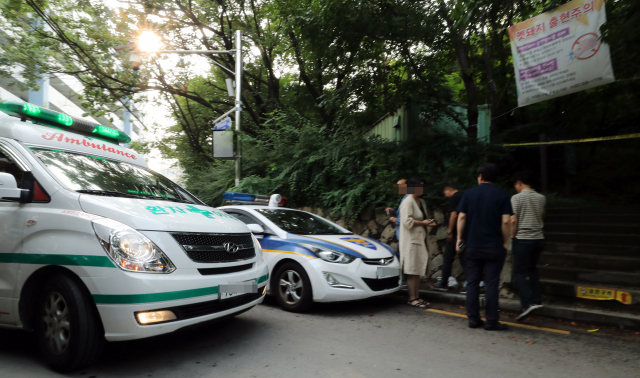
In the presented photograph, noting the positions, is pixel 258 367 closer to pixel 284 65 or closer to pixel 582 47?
pixel 582 47

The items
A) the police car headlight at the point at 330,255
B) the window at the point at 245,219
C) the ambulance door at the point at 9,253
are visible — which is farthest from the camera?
the window at the point at 245,219

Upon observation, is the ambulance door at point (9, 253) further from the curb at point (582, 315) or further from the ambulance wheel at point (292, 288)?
the curb at point (582, 315)

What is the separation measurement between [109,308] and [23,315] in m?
0.90

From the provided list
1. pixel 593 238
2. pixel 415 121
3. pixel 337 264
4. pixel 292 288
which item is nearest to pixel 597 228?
pixel 593 238

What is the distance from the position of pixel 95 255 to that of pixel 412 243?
4118mm


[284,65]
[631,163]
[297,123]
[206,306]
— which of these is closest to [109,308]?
[206,306]

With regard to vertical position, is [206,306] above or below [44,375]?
above

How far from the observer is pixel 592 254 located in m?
6.89

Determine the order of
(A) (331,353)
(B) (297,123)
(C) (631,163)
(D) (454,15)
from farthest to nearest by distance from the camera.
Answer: (B) (297,123) → (C) (631,163) → (D) (454,15) → (A) (331,353)

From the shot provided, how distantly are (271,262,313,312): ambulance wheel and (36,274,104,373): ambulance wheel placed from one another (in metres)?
2.60

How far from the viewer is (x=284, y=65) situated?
57.3 ft

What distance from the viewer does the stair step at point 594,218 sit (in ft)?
26.0

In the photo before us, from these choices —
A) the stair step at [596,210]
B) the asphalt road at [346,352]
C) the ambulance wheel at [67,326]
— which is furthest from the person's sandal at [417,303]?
the stair step at [596,210]

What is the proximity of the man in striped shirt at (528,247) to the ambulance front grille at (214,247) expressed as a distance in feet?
10.7
